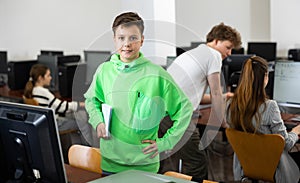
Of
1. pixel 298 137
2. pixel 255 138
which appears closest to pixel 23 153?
pixel 255 138

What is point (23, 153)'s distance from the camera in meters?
1.78

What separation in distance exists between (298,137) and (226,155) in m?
1.91

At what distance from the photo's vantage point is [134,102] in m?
2.04

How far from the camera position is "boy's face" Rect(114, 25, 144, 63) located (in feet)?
6.59

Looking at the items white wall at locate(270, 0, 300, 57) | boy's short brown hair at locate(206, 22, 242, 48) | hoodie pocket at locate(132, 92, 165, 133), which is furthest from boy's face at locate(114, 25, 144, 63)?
white wall at locate(270, 0, 300, 57)

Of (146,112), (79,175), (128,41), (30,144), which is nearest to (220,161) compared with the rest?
(79,175)

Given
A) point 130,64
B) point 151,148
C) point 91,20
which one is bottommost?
point 151,148

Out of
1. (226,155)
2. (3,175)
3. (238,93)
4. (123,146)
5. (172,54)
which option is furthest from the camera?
(226,155)

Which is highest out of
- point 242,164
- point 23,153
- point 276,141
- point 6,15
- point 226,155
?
point 6,15

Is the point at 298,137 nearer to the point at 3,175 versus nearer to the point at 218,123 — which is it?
the point at 218,123

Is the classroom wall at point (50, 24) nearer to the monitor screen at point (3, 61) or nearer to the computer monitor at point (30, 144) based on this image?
the monitor screen at point (3, 61)

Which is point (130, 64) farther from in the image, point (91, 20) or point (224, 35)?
point (91, 20)

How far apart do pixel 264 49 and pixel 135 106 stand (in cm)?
536

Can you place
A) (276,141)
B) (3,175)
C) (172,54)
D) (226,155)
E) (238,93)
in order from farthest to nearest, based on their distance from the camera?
(226,155) → (238,93) → (276,141) → (172,54) → (3,175)
